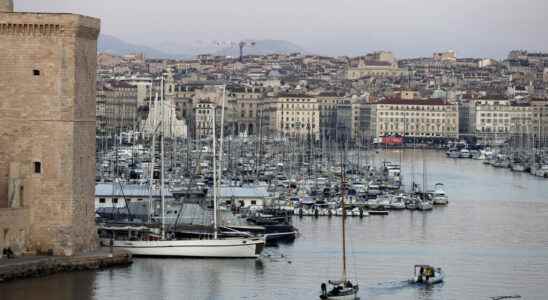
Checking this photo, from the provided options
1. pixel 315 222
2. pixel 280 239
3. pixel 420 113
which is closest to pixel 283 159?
pixel 315 222

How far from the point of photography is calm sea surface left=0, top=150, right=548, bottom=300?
24.2 metres

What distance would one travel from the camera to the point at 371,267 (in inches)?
1103

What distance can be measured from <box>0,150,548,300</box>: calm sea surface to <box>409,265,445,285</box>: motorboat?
0.24 m

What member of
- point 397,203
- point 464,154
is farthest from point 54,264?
point 464,154

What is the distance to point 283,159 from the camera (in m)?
58.6

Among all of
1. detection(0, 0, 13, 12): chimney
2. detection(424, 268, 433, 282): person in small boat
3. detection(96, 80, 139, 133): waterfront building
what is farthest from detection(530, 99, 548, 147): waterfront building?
detection(0, 0, 13, 12): chimney

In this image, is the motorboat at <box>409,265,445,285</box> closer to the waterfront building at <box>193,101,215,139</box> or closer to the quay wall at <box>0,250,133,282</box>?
the quay wall at <box>0,250,133,282</box>

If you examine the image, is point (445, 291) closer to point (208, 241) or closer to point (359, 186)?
point (208, 241)

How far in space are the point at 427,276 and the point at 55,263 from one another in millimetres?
5514

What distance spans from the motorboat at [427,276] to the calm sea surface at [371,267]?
0.80 ft

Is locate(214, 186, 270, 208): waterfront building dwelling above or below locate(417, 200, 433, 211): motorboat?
above

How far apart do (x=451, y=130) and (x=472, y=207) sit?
61440 mm

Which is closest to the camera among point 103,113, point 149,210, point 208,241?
point 208,241

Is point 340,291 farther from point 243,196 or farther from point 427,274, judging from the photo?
point 243,196
